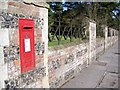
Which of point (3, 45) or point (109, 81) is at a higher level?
point (3, 45)

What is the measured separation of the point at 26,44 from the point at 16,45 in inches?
15.2

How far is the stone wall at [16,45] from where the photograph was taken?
4.36 meters

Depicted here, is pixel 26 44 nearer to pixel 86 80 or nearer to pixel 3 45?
pixel 3 45

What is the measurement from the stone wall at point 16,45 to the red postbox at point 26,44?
0.11 metres

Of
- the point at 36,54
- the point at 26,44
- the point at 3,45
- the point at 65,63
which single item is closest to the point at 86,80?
the point at 65,63

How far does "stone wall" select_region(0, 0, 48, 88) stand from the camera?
4.36 metres

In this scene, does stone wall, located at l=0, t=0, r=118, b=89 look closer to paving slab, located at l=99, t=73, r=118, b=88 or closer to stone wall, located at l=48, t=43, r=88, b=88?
stone wall, located at l=48, t=43, r=88, b=88

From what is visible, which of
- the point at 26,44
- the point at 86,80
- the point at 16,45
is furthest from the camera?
the point at 86,80

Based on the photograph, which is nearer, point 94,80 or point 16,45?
point 16,45

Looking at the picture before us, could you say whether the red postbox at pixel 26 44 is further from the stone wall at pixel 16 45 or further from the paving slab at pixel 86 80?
the paving slab at pixel 86 80

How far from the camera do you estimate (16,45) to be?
15.7 ft

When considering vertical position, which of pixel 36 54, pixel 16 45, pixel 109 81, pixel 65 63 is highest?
pixel 16 45

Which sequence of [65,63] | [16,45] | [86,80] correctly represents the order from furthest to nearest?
[86,80]
[65,63]
[16,45]

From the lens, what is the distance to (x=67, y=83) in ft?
27.2
